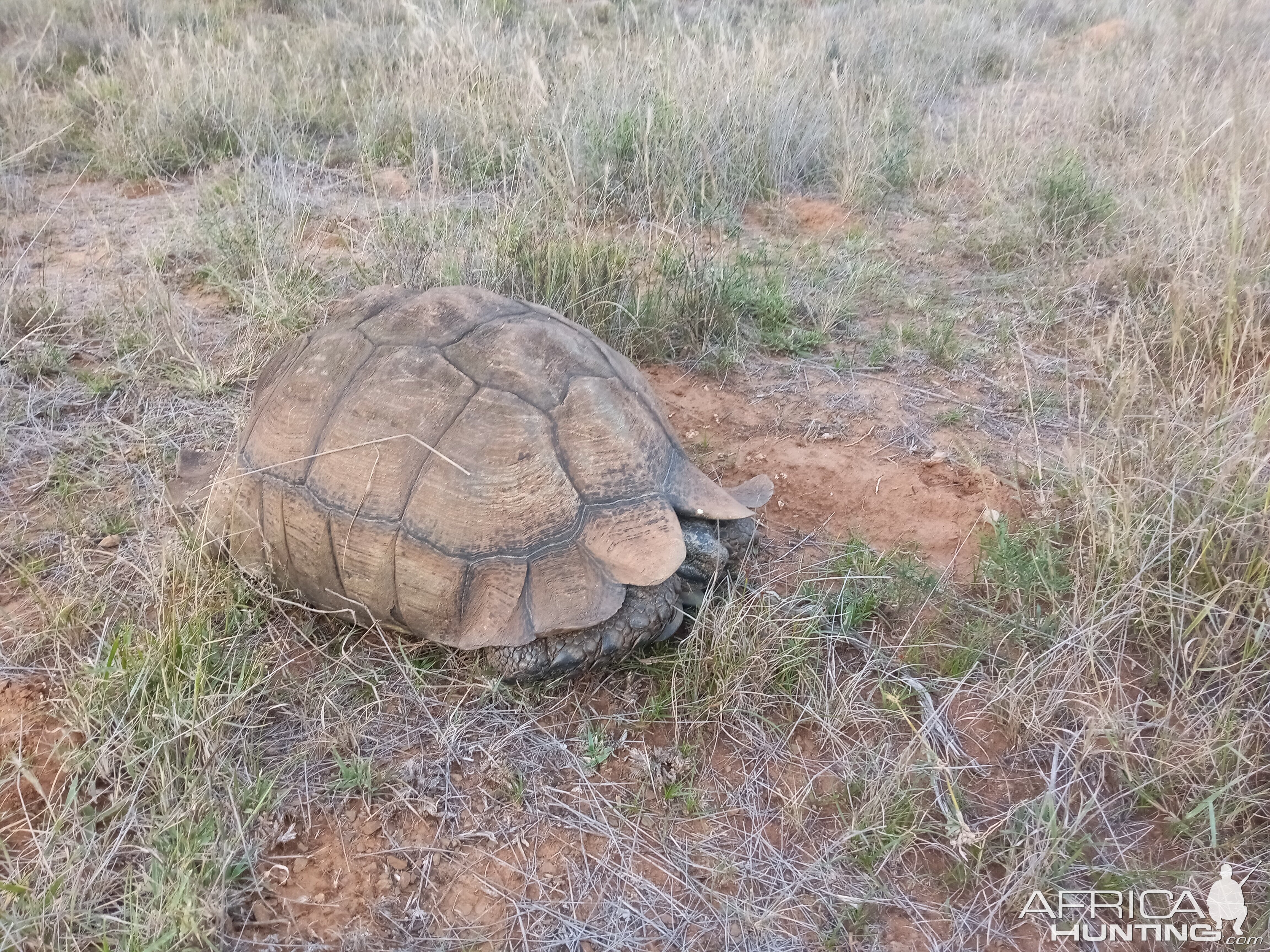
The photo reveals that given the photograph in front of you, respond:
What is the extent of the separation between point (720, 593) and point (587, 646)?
1.74 ft

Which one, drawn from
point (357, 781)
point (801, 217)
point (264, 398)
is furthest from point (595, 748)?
point (801, 217)

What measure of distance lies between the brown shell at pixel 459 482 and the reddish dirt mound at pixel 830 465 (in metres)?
0.67

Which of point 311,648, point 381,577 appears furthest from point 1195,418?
→ point 311,648

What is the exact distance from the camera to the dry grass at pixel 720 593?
1.90 metres

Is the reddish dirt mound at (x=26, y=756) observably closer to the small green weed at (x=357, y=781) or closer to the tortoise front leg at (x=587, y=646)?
the small green weed at (x=357, y=781)

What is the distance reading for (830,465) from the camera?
3.42 m

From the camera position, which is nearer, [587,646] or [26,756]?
[26,756]

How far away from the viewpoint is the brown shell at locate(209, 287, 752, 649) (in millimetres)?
2307

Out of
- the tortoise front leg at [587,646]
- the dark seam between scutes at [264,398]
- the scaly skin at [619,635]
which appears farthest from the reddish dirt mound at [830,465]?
the dark seam between scutes at [264,398]

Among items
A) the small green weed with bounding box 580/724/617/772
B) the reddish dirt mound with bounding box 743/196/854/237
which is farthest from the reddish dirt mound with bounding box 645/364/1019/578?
the reddish dirt mound with bounding box 743/196/854/237

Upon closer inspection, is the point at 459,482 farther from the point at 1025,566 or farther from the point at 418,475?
the point at 1025,566

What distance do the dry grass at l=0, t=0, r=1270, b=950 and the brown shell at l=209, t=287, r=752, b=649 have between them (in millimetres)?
244

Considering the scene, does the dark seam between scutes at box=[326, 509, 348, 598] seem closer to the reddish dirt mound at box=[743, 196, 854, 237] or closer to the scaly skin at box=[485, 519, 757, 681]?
the scaly skin at box=[485, 519, 757, 681]

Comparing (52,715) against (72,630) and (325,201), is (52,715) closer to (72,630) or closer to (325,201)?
(72,630)
